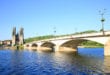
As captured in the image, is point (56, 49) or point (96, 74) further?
point (56, 49)

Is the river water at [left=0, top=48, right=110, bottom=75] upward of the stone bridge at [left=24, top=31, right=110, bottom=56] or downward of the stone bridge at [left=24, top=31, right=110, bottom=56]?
downward

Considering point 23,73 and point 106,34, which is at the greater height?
point 106,34

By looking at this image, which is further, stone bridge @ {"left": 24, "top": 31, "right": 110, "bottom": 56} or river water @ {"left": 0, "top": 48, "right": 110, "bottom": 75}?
stone bridge @ {"left": 24, "top": 31, "right": 110, "bottom": 56}

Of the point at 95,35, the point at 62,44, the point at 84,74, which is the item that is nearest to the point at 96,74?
the point at 84,74

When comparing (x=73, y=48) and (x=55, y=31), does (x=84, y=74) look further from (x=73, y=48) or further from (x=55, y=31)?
(x=55, y=31)

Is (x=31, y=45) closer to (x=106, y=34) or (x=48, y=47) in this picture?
(x=48, y=47)

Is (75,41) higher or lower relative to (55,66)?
higher

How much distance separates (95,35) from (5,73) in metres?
41.9

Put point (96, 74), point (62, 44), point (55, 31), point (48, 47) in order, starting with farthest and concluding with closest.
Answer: point (48, 47) < point (55, 31) < point (62, 44) < point (96, 74)

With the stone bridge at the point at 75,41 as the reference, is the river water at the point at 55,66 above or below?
below

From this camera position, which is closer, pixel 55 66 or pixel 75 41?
pixel 55 66

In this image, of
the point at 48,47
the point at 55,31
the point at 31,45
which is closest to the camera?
the point at 55,31

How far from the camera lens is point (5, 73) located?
40594mm

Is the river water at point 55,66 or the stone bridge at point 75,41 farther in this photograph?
the stone bridge at point 75,41
